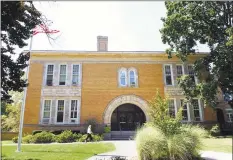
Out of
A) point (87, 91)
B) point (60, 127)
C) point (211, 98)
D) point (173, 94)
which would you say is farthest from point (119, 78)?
point (211, 98)

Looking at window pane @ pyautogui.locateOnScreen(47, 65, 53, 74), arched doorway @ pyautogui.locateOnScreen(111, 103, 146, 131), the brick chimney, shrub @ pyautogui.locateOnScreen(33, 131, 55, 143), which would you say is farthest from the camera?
the brick chimney

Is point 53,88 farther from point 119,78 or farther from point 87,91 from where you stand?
point 119,78

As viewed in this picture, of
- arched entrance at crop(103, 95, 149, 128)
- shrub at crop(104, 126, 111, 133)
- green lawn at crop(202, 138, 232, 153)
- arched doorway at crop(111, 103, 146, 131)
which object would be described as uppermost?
arched entrance at crop(103, 95, 149, 128)

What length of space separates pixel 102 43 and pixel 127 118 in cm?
992

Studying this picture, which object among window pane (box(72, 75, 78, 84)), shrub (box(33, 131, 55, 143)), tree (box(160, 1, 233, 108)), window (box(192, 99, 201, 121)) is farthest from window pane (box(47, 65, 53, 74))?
window (box(192, 99, 201, 121))

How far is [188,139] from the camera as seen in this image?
925 centimetres

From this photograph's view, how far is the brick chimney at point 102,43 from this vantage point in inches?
1139

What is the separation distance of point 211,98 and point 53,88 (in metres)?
16.9

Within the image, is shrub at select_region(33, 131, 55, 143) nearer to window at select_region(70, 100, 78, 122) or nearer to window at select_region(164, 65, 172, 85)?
window at select_region(70, 100, 78, 122)

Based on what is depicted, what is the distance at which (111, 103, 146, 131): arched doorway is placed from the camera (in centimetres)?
2701

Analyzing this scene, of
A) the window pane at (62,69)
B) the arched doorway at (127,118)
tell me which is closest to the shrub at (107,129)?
the arched doorway at (127,118)

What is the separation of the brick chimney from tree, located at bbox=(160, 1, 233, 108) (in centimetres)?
776

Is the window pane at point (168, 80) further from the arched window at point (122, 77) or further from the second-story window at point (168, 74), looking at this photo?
the arched window at point (122, 77)

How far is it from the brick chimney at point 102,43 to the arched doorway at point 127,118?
294 inches
